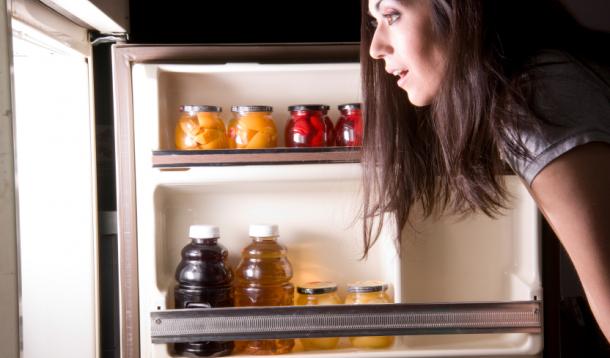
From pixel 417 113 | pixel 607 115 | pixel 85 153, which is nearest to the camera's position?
pixel 607 115

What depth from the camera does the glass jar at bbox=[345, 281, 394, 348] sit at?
4.97 feet

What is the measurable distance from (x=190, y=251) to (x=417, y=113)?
1.92 feet

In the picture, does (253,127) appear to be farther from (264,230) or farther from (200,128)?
(264,230)

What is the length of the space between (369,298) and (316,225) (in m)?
0.23

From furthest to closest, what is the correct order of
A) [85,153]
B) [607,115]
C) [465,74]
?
[85,153], [465,74], [607,115]

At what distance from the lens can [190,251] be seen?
153 centimetres

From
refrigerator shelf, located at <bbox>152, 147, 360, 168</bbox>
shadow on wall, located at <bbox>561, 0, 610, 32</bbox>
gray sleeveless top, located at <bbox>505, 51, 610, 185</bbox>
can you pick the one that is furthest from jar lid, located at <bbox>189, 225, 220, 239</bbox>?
shadow on wall, located at <bbox>561, 0, 610, 32</bbox>

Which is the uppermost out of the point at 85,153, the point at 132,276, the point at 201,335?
the point at 85,153

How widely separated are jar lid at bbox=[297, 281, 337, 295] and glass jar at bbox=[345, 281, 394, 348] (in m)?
0.04

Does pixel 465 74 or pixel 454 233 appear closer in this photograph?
pixel 465 74

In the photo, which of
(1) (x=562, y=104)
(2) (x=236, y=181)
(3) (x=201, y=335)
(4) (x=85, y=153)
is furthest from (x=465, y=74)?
(4) (x=85, y=153)

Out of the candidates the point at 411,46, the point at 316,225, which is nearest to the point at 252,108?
the point at 316,225

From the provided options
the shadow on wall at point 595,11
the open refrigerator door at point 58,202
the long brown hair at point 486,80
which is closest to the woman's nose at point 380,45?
the long brown hair at point 486,80

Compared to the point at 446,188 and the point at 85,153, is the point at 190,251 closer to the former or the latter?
the point at 85,153
